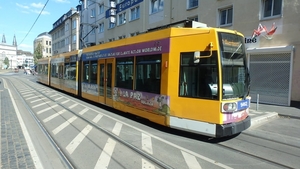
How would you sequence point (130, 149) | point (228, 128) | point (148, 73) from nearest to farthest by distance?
point (130, 149), point (228, 128), point (148, 73)

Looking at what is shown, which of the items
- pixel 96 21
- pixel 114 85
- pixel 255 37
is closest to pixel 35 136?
pixel 114 85

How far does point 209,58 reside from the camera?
5184mm

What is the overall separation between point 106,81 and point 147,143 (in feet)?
16.3

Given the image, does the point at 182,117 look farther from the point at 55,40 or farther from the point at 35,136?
the point at 55,40

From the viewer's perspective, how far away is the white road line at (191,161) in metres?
3.90

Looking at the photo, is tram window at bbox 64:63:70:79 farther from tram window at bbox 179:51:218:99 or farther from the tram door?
tram window at bbox 179:51:218:99

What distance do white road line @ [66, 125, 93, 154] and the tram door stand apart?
9.58 feet

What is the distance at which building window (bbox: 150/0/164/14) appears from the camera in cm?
2126

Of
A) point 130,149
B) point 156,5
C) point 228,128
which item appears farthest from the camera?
point 156,5

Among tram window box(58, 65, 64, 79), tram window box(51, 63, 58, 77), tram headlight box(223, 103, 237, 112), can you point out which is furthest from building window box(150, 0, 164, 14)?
tram headlight box(223, 103, 237, 112)

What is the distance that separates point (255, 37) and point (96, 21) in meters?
26.8

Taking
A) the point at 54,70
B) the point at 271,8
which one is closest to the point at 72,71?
the point at 54,70

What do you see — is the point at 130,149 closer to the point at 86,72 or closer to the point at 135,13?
the point at 86,72

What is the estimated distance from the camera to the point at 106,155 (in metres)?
4.35
